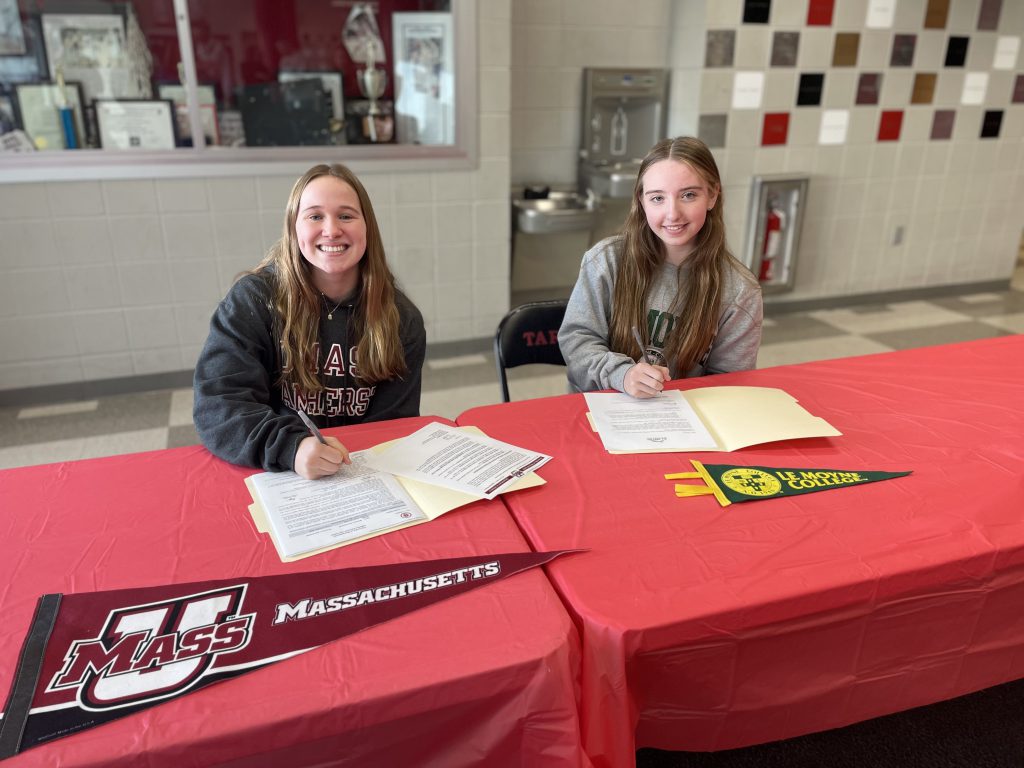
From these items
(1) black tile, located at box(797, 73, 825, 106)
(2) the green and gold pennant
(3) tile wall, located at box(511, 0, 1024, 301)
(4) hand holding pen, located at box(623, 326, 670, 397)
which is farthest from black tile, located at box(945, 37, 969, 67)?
(2) the green and gold pennant

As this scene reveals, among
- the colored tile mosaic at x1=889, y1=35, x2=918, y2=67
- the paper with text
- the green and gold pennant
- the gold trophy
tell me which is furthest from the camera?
the colored tile mosaic at x1=889, y1=35, x2=918, y2=67

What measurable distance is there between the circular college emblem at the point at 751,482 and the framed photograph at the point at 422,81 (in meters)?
2.35

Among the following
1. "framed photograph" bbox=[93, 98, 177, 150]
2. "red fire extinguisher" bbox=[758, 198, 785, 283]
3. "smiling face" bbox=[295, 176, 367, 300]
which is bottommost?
"red fire extinguisher" bbox=[758, 198, 785, 283]

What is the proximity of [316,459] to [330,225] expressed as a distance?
485 millimetres

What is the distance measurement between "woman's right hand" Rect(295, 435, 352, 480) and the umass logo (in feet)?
0.86

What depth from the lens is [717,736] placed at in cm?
100

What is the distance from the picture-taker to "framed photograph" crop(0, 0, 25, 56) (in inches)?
108

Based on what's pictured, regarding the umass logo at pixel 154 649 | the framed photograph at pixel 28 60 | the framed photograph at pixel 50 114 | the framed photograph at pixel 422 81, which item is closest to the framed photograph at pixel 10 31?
the framed photograph at pixel 28 60

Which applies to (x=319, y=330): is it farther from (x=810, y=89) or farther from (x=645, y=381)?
(x=810, y=89)

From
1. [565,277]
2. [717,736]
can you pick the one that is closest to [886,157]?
[565,277]

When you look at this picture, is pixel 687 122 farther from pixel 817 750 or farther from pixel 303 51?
pixel 817 750

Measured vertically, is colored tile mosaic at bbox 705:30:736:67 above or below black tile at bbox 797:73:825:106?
above

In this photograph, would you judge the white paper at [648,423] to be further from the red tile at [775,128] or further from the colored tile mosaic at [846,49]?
the colored tile mosaic at [846,49]

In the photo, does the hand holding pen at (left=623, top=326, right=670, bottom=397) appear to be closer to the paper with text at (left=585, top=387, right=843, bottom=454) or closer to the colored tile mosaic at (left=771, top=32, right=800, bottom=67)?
the paper with text at (left=585, top=387, right=843, bottom=454)
